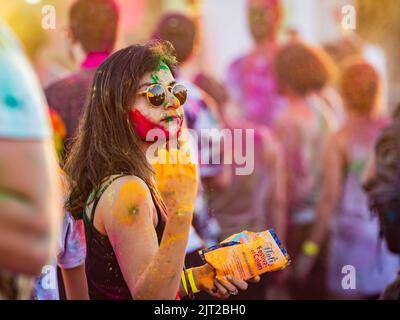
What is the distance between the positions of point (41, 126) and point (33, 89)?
80 millimetres

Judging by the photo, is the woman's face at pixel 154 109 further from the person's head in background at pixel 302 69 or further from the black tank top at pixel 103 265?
the person's head in background at pixel 302 69

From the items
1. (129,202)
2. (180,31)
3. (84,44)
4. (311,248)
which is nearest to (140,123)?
(129,202)

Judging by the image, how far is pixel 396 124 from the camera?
A: 3.92 m

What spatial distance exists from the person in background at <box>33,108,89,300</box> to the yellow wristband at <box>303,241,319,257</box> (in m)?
1.45

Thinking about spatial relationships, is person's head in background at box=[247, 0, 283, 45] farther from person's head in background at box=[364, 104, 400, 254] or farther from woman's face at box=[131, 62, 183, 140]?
woman's face at box=[131, 62, 183, 140]

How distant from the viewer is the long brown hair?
263cm

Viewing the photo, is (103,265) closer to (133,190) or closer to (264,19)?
(133,190)

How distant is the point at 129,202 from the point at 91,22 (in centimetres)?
101

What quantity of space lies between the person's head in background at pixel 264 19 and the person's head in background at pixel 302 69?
110mm

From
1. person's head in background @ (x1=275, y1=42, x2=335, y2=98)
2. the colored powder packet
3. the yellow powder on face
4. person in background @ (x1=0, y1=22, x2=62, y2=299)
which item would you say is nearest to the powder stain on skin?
the yellow powder on face

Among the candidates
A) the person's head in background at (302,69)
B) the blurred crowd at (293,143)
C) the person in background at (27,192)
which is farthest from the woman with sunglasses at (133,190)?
the person's head in background at (302,69)

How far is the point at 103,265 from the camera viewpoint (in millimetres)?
2617
